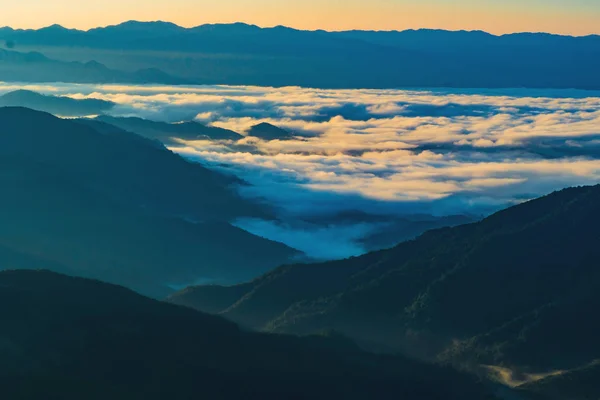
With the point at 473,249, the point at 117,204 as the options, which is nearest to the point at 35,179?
the point at 117,204

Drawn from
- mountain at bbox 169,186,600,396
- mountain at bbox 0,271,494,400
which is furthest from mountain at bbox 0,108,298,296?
mountain at bbox 0,271,494,400

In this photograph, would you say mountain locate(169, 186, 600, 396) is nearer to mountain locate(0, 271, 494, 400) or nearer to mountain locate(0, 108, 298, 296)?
mountain locate(0, 271, 494, 400)

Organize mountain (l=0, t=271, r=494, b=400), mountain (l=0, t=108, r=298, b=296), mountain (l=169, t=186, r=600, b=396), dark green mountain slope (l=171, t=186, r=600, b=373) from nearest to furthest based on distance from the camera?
mountain (l=0, t=271, r=494, b=400)
mountain (l=169, t=186, r=600, b=396)
dark green mountain slope (l=171, t=186, r=600, b=373)
mountain (l=0, t=108, r=298, b=296)

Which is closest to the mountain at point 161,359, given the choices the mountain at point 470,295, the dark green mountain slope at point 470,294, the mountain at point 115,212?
the mountain at point 470,295

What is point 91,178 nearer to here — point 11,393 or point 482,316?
point 482,316

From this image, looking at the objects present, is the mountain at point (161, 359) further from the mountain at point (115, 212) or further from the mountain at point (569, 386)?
the mountain at point (115, 212)

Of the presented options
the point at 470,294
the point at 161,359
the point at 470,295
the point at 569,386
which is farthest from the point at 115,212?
the point at 161,359

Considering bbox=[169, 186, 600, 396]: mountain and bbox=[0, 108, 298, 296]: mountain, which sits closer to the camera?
bbox=[169, 186, 600, 396]: mountain
